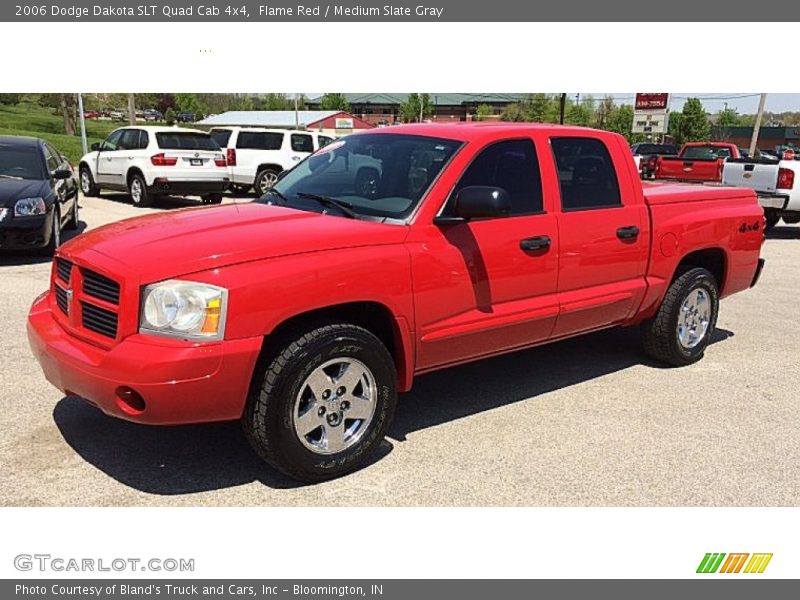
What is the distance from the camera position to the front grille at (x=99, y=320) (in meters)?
3.38

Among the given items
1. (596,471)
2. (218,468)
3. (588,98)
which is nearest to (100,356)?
(218,468)

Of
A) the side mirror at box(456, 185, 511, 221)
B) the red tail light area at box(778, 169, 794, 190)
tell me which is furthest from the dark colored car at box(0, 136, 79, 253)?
the red tail light area at box(778, 169, 794, 190)

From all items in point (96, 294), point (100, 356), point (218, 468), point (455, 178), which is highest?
point (455, 178)

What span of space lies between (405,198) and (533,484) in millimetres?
1764

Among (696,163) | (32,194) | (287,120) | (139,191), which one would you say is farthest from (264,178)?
(287,120)

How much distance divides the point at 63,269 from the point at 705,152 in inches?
752

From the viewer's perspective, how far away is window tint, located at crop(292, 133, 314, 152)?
A: 699 inches

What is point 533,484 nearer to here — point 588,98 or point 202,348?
point 202,348

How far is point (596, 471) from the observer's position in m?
3.94

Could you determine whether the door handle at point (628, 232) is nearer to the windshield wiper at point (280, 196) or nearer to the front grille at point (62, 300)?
the windshield wiper at point (280, 196)

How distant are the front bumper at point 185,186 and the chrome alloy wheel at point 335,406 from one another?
12547 mm

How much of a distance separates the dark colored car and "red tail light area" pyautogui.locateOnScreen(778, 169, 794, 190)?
12015 millimetres

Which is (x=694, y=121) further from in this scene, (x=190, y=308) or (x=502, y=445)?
(x=190, y=308)

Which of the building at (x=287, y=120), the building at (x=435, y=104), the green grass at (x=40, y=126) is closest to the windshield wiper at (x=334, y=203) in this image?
the green grass at (x=40, y=126)
